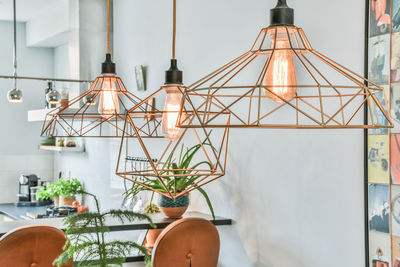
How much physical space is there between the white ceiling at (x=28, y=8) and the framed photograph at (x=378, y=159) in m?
3.91

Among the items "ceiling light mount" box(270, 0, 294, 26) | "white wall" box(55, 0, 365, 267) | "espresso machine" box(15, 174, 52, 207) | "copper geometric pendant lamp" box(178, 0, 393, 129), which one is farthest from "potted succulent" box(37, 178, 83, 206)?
"ceiling light mount" box(270, 0, 294, 26)

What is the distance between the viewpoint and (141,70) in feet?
12.4

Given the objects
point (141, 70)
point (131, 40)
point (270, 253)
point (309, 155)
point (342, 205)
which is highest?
point (131, 40)

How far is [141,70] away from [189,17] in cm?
72

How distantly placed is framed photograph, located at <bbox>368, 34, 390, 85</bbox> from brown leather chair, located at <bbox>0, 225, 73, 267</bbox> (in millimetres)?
1414

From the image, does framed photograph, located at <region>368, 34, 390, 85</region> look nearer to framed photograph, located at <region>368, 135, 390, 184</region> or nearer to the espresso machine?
framed photograph, located at <region>368, 135, 390, 184</region>

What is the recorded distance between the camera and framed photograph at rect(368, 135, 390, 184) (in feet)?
6.06

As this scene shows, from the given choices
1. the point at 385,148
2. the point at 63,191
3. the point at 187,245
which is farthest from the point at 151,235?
the point at 63,191

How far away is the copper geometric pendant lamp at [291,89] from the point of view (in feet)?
2.88

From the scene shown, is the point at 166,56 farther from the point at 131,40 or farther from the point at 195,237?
the point at 195,237

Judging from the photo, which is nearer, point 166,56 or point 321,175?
point 321,175

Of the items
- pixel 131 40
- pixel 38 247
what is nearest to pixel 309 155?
pixel 38 247

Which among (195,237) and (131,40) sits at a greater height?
(131,40)

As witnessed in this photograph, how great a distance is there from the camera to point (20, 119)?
5828 mm
